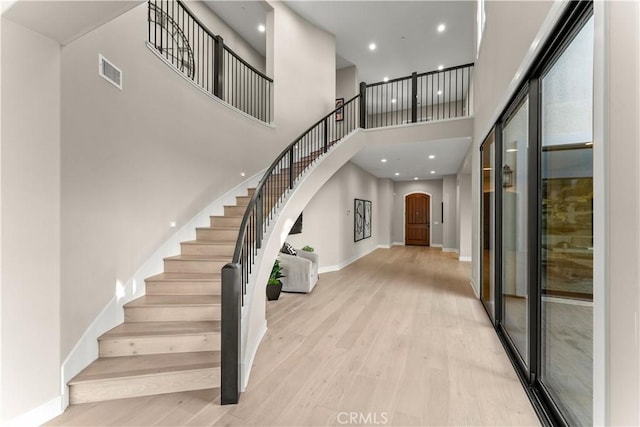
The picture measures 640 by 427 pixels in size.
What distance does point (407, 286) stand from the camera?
5207mm

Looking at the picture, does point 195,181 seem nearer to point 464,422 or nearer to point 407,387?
point 407,387

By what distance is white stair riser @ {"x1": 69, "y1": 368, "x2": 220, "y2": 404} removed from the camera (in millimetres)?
2018

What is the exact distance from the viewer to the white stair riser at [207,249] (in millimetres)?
3527

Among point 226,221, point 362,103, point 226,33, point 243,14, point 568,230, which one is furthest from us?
point 362,103

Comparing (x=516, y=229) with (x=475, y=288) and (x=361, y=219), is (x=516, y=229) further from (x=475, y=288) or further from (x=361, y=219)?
(x=361, y=219)

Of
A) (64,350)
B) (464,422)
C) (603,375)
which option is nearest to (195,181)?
(64,350)

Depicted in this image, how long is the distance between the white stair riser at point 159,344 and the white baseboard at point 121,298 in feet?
0.42

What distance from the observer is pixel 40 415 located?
1.81 meters

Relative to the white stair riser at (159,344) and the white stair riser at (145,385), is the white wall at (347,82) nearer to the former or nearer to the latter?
the white stair riser at (159,344)

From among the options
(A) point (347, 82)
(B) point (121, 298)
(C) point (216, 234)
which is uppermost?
(A) point (347, 82)

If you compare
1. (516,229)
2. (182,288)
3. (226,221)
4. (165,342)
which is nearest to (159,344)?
(165,342)

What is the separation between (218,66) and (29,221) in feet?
12.8

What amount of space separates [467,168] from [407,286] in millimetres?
4189

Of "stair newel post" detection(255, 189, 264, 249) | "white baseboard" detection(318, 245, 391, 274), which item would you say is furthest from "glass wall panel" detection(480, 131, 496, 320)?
"white baseboard" detection(318, 245, 391, 274)
